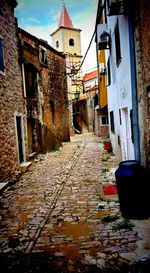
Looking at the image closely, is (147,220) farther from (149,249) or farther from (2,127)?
(2,127)

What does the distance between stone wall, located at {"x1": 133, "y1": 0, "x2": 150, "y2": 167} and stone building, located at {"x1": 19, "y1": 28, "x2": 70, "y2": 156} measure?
8.08 metres

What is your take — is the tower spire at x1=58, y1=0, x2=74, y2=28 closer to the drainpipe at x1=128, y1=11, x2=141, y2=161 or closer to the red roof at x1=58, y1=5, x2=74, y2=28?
the red roof at x1=58, y1=5, x2=74, y2=28

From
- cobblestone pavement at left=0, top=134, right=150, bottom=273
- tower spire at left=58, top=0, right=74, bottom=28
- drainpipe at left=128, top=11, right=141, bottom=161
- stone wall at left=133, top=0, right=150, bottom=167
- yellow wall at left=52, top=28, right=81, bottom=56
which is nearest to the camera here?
cobblestone pavement at left=0, top=134, right=150, bottom=273

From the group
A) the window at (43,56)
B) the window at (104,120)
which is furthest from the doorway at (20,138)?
the window at (104,120)

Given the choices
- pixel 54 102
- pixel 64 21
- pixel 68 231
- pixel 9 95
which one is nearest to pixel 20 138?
pixel 9 95

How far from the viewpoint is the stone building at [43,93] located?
579 inches

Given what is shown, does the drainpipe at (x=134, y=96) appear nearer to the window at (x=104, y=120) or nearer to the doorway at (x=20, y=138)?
the doorway at (x=20, y=138)

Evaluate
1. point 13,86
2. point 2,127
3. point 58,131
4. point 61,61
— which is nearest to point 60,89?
point 61,61

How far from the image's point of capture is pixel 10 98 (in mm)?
10594

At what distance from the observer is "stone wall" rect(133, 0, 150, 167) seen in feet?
17.9

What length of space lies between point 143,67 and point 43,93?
1282cm

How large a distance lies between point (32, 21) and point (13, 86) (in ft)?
14.9

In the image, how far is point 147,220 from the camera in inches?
201

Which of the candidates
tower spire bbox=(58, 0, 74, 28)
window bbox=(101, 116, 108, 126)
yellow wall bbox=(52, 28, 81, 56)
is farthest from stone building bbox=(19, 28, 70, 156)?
tower spire bbox=(58, 0, 74, 28)
